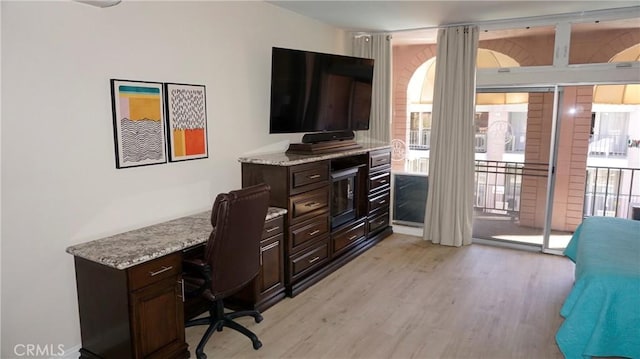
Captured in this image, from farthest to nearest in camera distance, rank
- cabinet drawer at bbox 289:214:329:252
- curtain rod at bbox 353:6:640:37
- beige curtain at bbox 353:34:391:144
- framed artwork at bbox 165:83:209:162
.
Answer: beige curtain at bbox 353:34:391:144 → curtain rod at bbox 353:6:640:37 → cabinet drawer at bbox 289:214:329:252 → framed artwork at bbox 165:83:209:162

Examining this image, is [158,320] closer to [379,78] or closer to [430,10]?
[430,10]

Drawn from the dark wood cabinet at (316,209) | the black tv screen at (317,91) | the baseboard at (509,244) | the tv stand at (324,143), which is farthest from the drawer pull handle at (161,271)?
the baseboard at (509,244)

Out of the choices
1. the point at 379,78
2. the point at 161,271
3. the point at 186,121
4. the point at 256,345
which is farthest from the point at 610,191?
the point at 161,271

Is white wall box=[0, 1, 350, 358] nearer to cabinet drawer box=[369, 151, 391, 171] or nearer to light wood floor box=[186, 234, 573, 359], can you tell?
light wood floor box=[186, 234, 573, 359]

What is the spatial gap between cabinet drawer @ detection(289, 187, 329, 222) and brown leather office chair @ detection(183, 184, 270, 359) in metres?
0.72

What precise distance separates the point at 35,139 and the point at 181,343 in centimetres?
146

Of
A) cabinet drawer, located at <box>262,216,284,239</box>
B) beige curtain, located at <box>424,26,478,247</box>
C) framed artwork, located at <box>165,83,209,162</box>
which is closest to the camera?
framed artwork, located at <box>165,83,209,162</box>

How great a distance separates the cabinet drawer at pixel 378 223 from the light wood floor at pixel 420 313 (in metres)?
0.45

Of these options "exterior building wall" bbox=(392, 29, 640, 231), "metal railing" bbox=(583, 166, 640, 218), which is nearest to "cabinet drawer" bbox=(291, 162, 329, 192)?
"exterior building wall" bbox=(392, 29, 640, 231)

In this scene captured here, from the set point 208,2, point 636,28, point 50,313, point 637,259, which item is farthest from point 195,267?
point 636,28

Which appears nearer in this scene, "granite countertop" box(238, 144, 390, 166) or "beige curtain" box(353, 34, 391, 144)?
"granite countertop" box(238, 144, 390, 166)

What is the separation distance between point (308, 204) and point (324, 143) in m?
0.71

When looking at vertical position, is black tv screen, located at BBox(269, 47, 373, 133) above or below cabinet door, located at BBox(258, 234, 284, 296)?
above

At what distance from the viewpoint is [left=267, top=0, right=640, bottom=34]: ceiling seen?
3918 mm
